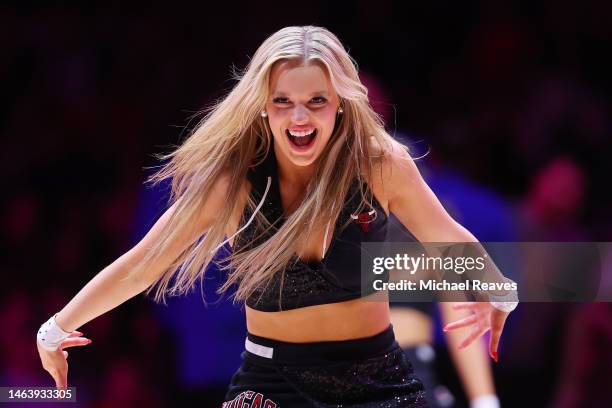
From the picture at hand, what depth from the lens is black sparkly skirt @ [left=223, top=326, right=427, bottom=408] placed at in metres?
2.46

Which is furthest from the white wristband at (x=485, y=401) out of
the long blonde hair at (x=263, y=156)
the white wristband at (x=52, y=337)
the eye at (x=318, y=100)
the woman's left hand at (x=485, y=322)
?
the white wristband at (x=52, y=337)

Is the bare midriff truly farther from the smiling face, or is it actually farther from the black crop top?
the smiling face

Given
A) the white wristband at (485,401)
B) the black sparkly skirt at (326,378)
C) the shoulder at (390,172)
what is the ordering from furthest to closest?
the white wristband at (485,401), the shoulder at (390,172), the black sparkly skirt at (326,378)

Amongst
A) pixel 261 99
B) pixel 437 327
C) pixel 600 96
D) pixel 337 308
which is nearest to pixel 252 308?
pixel 337 308

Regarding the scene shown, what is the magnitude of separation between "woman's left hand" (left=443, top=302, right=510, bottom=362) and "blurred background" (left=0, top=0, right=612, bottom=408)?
3.73 ft

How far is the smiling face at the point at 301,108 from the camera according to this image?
2.51 metres

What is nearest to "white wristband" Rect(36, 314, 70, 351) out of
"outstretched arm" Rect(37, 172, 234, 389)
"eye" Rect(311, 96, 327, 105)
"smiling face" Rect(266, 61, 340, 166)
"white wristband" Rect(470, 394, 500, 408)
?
"outstretched arm" Rect(37, 172, 234, 389)

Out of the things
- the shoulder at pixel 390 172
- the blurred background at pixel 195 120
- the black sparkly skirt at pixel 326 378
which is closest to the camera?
the black sparkly skirt at pixel 326 378

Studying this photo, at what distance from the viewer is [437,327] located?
13.4 feet

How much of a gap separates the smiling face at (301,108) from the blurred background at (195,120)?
1254 mm

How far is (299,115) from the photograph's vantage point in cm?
247

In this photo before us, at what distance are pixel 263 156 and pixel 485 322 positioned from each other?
2.60ft

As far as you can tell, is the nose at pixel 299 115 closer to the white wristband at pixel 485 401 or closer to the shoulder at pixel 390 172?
the shoulder at pixel 390 172

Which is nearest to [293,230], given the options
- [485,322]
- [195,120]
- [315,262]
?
[315,262]
